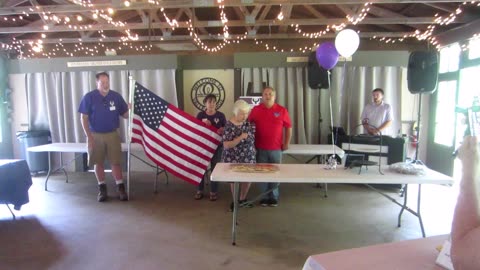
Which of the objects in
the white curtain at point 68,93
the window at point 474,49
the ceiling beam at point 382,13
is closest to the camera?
the window at point 474,49

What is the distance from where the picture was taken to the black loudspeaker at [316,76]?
16.5 feet

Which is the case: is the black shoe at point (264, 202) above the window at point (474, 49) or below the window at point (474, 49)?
below

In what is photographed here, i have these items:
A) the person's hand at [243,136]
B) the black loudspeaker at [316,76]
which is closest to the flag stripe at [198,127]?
the person's hand at [243,136]

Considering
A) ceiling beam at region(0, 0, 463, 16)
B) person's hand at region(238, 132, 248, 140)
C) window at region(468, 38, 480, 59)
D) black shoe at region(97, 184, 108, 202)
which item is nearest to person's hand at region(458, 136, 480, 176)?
person's hand at region(238, 132, 248, 140)

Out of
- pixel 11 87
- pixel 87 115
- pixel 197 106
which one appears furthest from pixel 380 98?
pixel 11 87

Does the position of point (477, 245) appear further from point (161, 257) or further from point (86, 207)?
point (86, 207)

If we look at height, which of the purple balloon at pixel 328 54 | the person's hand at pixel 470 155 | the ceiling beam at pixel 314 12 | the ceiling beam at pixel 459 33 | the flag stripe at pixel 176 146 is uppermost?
the ceiling beam at pixel 314 12

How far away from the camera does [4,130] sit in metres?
5.99

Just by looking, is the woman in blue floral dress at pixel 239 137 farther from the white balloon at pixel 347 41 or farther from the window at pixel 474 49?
the window at pixel 474 49

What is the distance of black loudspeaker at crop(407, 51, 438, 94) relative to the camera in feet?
13.3

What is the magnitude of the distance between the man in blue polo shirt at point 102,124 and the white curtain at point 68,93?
1.71 meters

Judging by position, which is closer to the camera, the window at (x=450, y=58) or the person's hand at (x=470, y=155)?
the person's hand at (x=470, y=155)

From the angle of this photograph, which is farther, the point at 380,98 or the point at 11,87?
the point at 11,87

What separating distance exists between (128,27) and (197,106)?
1.92m
